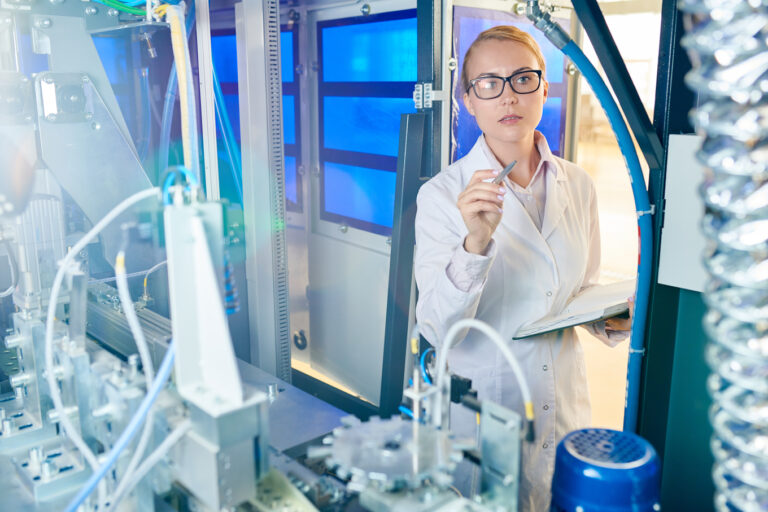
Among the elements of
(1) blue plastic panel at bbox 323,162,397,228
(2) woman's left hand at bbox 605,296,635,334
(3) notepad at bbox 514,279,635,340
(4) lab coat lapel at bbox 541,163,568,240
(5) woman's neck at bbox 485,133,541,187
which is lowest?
(2) woman's left hand at bbox 605,296,635,334

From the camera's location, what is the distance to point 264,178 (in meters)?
1.99

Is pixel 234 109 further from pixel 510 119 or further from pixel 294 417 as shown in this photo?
pixel 294 417

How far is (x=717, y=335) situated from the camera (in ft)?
1.90

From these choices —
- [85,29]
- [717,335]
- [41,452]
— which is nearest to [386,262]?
[85,29]

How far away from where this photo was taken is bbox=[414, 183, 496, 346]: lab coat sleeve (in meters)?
1.35

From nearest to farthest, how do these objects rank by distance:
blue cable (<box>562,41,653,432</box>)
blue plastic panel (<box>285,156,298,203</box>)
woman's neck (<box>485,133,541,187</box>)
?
blue cable (<box>562,41,653,432</box>) < woman's neck (<box>485,133,541,187</box>) < blue plastic panel (<box>285,156,298,203</box>)

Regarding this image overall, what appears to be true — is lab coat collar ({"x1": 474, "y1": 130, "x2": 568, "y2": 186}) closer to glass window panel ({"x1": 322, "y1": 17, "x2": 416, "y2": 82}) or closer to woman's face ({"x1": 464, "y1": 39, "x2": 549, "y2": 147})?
woman's face ({"x1": 464, "y1": 39, "x2": 549, "y2": 147})

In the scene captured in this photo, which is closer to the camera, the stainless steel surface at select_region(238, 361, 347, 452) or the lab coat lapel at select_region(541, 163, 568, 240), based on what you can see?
the stainless steel surface at select_region(238, 361, 347, 452)

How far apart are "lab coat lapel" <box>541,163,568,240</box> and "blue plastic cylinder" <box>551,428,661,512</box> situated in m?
0.85

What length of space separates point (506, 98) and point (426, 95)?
545mm

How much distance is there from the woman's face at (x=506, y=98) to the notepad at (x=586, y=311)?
16.6 inches

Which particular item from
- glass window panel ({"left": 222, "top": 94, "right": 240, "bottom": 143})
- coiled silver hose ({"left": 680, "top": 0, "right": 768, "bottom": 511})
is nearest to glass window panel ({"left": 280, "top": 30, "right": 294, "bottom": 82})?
glass window panel ({"left": 222, "top": 94, "right": 240, "bottom": 143})

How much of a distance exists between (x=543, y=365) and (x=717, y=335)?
3.28 feet

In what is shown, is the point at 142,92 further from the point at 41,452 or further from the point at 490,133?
the point at 41,452
